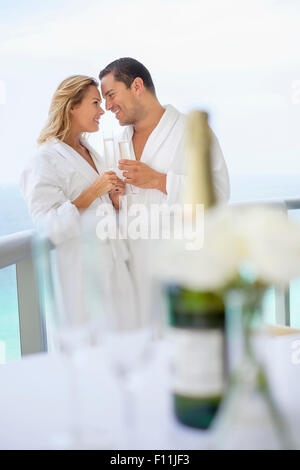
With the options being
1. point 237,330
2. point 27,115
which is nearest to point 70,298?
point 237,330

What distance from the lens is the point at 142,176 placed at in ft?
5.76

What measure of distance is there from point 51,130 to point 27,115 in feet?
40.5

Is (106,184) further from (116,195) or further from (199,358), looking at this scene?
(199,358)

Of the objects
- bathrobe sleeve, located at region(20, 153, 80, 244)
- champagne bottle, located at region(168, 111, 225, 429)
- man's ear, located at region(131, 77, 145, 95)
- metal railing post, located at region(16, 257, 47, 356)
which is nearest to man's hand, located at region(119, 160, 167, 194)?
bathrobe sleeve, located at region(20, 153, 80, 244)

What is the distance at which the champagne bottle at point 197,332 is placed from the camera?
430 mm

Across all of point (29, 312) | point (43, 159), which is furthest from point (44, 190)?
point (29, 312)

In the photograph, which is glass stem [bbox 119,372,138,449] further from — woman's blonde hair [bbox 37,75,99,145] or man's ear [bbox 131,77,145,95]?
man's ear [bbox 131,77,145,95]

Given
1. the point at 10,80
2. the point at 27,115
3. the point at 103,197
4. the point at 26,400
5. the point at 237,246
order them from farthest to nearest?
1. the point at 27,115
2. the point at 10,80
3. the point at 103,197
4. the point at 26,400
5. the point at 237,246

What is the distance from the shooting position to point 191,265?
0.38 metres

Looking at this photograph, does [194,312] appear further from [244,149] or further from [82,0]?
[244,149]

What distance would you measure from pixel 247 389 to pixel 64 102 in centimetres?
150

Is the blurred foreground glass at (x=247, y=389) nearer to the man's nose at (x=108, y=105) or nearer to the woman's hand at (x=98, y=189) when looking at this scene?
the woman's hand at (x=98, y=189)

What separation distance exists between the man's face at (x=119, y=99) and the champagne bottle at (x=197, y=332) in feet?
4.88

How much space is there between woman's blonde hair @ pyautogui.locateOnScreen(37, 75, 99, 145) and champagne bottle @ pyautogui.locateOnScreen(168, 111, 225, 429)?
136 cm
